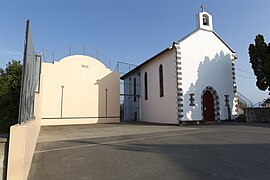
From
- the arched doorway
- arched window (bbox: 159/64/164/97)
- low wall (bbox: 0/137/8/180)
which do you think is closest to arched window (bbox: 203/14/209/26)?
arched window (bbox: 159/64/164/97)

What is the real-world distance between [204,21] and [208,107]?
746cm

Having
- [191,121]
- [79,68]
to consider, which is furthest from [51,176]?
[79,68]

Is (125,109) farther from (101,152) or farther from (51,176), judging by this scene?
(51,176)

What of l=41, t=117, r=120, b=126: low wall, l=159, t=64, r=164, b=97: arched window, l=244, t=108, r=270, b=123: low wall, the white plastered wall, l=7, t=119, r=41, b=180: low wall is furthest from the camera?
l=159, t=64, r=164, b=97: arched window

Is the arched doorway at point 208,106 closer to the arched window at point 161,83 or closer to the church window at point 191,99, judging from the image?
the church window at point 191,99

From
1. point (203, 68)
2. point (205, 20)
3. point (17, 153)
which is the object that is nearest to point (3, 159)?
point (17, 153)

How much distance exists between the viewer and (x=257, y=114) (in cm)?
1463

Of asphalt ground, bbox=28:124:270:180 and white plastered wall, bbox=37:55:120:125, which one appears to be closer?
asphalt ground, bbox=28:124:270:180

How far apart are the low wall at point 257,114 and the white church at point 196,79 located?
5.19ft

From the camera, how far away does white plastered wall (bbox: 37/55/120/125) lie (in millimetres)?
16906

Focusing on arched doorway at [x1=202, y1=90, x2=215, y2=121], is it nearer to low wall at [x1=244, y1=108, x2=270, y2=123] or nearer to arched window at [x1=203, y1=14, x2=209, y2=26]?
low wall at [x1=244, y1=108, x2=270, y2=123]

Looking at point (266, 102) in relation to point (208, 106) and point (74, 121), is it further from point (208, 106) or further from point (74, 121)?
point (74, 121)

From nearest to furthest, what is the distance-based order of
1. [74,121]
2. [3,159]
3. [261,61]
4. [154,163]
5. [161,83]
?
[3,159]
[154,163]
[261,61]
[161,83]
[74,121]

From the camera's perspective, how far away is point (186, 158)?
4684 millimetres
